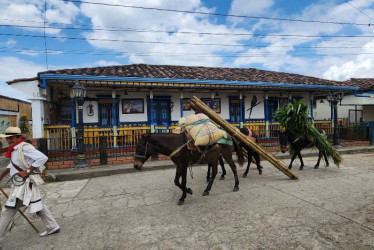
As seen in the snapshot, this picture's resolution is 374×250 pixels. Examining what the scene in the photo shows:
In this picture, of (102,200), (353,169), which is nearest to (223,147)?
(102,200)

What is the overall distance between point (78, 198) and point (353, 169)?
8.11 m

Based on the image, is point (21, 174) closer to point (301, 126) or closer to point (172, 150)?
point (172, 150)

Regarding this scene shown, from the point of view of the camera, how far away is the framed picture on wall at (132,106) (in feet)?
38.7

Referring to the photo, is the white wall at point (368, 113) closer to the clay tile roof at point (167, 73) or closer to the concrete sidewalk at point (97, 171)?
the clay tile roof at point (167, 73)

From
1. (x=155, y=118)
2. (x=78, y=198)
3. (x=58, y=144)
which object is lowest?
(x=78, y=198)

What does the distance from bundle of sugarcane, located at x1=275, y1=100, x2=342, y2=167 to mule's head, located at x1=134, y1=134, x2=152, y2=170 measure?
4.49 meters

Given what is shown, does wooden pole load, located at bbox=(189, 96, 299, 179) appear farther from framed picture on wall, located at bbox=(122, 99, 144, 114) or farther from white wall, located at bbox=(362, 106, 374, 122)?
white wall, located at bbox=(362, 106, 374, 122)

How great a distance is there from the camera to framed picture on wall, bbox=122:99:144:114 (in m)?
11.8

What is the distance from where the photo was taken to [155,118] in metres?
12.3

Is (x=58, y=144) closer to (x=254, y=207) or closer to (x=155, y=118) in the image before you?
(x=155, y=118)

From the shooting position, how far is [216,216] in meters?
3.64

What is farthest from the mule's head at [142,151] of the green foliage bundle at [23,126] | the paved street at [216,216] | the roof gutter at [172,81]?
the green foliage bundle at [23,126]

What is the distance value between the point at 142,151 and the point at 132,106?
828 centimetres

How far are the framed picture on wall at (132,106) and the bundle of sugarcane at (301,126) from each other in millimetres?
7697
